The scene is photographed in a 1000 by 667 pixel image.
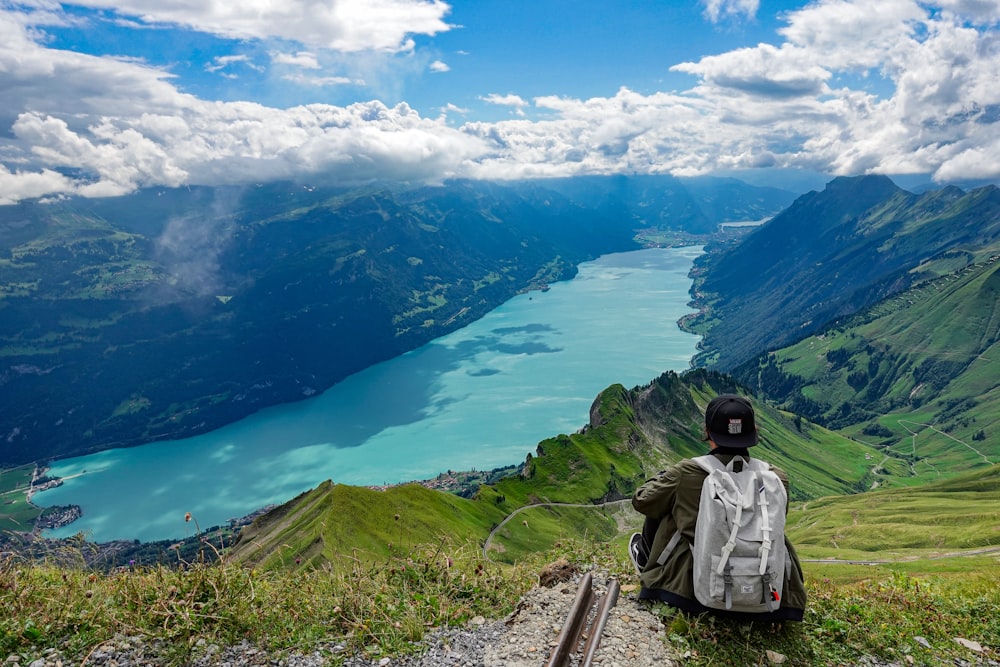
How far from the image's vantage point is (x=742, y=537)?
24.6 ft

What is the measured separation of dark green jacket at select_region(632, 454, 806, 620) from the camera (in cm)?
819

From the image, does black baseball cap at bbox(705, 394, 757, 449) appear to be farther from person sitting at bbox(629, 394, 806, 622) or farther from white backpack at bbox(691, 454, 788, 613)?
white backpack at bbox(691, 454, 788, 613)

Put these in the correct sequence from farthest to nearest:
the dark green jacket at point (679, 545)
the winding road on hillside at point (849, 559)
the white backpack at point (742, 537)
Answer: the winding road on hillside at point (849, 559) < the dark green jacket at point (679, 545) < the white backpack at point (742, 537)

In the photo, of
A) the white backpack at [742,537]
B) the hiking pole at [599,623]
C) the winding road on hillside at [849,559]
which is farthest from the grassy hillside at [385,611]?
the winding road on hillside at [849,559]

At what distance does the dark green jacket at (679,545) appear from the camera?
819 centimetres

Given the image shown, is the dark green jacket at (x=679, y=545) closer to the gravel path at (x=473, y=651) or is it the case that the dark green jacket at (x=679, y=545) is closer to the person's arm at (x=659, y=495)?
the person's arm at (x=659, y=495)

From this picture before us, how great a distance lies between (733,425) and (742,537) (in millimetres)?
1564

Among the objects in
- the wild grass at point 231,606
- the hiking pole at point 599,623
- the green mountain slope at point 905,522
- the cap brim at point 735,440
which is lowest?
the green mountain slope at point 905,522

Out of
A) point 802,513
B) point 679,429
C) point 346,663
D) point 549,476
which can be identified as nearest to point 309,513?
point 549,476

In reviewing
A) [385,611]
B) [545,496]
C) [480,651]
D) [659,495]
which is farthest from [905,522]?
[385,611]

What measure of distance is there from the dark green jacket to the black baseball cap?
1.18 ft

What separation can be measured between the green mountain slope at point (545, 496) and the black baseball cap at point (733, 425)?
6608mm

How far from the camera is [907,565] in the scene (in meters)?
56.4

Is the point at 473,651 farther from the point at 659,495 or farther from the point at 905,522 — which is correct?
the point at 905,522
